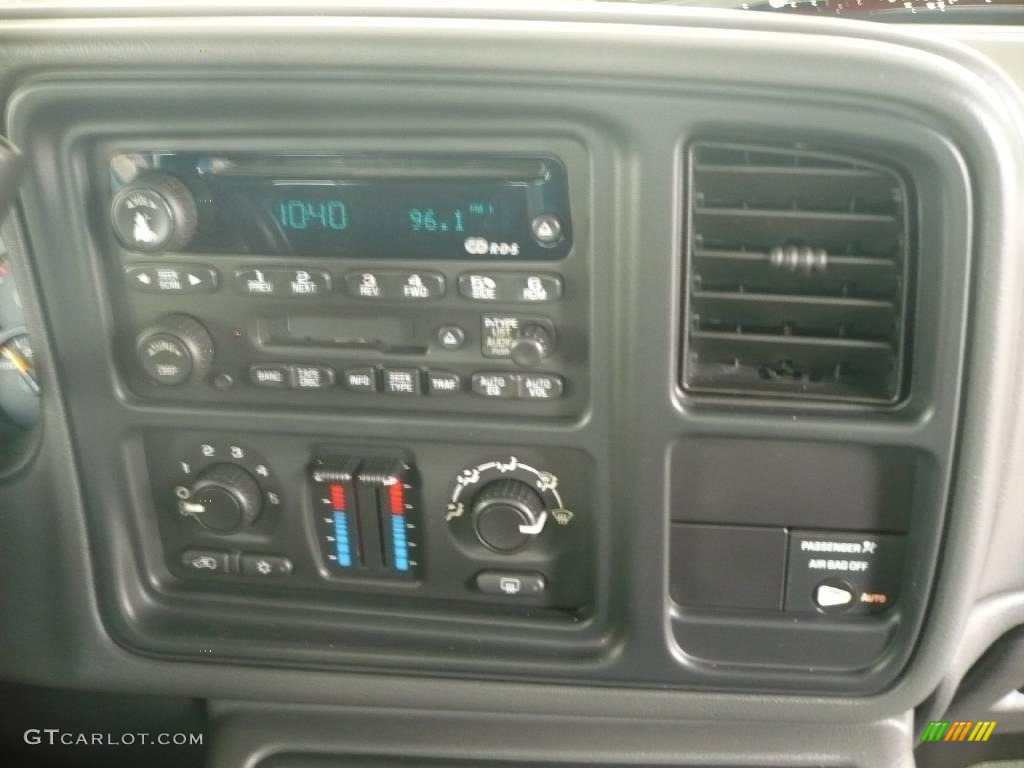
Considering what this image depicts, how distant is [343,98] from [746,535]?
48 cm

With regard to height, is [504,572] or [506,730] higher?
[504,572]

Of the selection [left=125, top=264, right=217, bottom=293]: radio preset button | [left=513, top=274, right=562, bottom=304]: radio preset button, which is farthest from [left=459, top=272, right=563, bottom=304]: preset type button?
[left=125, top=264, right=217, bottom=293]: radio preset button

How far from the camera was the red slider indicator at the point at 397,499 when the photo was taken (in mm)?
857

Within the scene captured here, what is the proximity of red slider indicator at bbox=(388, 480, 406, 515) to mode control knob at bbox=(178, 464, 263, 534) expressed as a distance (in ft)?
0.41

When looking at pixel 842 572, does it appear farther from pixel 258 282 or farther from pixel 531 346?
pixel 258 282

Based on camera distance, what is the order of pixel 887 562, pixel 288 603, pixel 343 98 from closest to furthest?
pixel 343 98 → pixel 887 562 → pixel 288 603

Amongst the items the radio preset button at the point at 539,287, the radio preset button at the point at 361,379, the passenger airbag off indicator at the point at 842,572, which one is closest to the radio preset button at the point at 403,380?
the radio preset button at the point at 361,379

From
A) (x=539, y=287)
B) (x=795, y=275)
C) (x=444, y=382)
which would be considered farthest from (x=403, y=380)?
(x=795, y=275)

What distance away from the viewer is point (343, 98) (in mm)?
705

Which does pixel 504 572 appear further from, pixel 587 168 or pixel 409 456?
pixel 587 168

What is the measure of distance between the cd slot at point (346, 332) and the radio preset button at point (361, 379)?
19 millimetres

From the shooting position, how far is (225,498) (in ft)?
2.85

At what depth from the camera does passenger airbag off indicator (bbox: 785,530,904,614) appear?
0.81 metres

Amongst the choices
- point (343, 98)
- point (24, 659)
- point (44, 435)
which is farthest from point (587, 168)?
point (24, 659)
